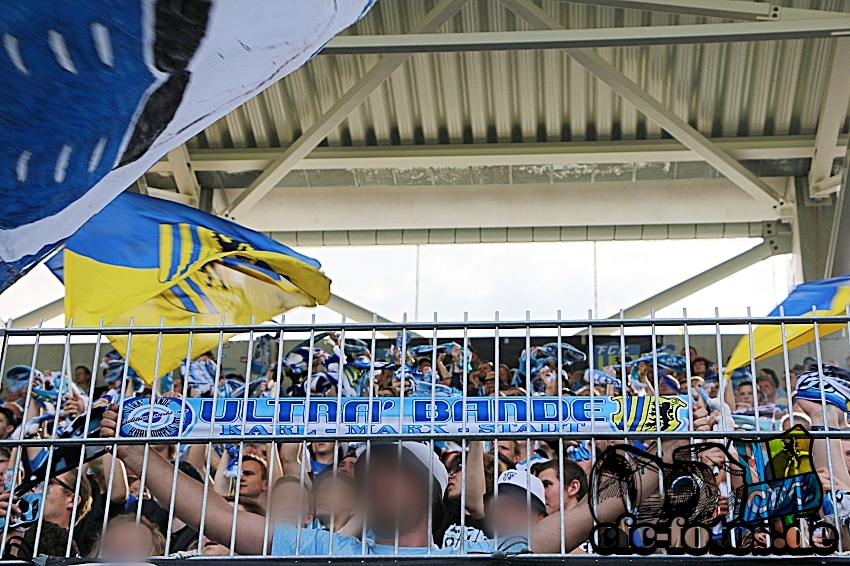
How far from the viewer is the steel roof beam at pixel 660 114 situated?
10.2 metres

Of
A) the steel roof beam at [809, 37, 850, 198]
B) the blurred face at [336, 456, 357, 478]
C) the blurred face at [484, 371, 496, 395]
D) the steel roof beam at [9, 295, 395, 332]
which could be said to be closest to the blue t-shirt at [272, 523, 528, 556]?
the blurred face at [336, 456, 357, 478]

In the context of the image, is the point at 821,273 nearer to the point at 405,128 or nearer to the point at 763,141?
the point at 763,141

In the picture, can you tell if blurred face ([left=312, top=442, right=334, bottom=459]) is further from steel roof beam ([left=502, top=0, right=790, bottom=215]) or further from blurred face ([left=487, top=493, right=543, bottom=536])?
steel roof beam ([left=502, top=0, right=790, bottom=215])

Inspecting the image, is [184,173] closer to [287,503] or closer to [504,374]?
[504,374]

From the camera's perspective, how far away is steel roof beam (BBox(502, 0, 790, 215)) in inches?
404

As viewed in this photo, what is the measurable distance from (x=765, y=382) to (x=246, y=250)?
549 centimetres

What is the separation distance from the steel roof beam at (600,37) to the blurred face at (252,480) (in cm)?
457

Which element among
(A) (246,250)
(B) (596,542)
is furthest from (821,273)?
(B) (596,542)

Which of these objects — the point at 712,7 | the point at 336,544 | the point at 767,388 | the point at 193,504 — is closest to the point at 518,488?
the point at 336,544

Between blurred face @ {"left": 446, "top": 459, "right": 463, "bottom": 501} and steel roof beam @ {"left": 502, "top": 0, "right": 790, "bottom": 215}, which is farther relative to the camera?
steel roof beam @ {"left": 502, "top": 0, "right": 790, "bottom": 215}

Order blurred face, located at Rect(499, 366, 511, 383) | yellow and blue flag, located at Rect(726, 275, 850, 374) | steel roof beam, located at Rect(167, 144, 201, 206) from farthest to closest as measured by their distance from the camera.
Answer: steel roof beam, located at Rect(167, 144, 201, 206), blurred face, located at Rect(499, 366, 511, 383), yellow and blue flag, located at Rect(726, 275, 850, 374)

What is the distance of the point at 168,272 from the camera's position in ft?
19.7

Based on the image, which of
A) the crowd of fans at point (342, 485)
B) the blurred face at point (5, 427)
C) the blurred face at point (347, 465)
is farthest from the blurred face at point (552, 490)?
the blurred face at point (5, 427)

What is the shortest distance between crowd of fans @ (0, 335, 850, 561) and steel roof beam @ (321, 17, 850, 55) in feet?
9.97
